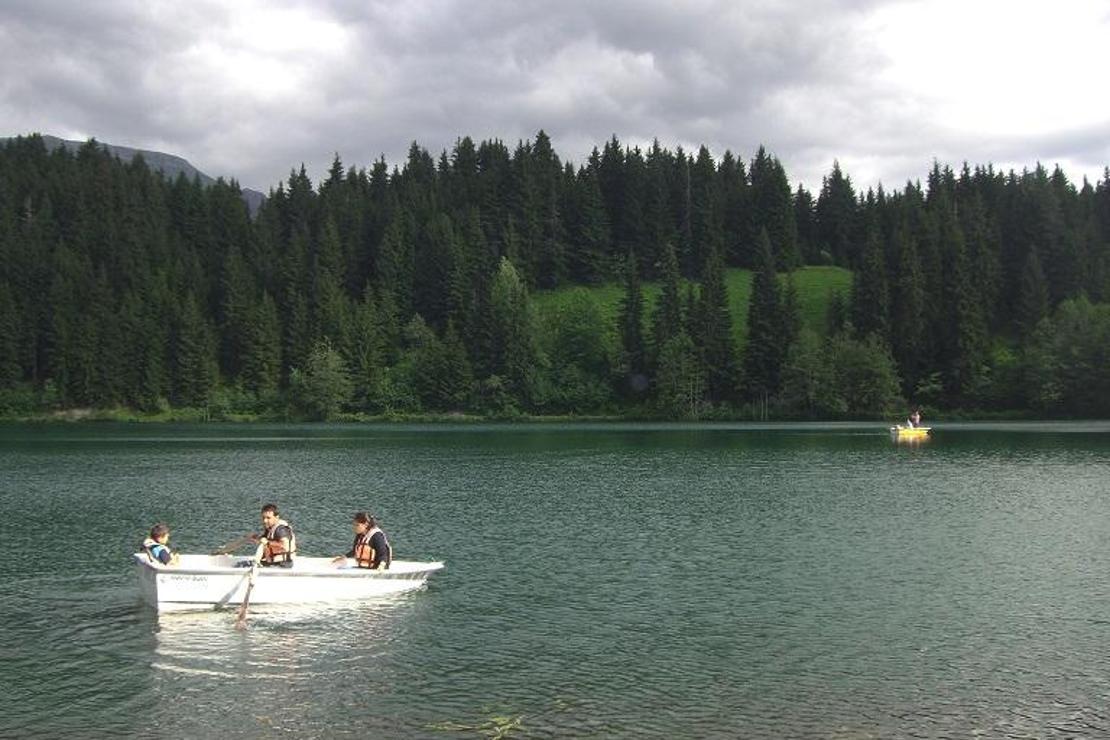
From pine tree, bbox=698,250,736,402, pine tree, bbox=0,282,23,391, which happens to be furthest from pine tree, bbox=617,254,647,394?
pine tree, bbox=0,282,23,391

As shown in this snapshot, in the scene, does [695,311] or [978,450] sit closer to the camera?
[978,450]

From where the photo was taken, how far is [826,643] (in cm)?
2308

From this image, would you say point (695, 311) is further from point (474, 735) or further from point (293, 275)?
point (474, 735)

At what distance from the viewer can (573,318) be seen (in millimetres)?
165375

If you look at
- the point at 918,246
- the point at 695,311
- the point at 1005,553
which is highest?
the point at 918,246

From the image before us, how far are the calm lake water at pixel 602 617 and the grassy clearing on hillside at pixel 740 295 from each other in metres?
104

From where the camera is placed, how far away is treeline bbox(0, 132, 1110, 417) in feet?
470

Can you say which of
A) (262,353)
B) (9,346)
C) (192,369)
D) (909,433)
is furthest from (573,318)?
(9,346)

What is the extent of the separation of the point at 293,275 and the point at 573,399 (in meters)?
65.6

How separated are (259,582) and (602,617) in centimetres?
968

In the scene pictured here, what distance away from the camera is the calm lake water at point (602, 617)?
1808 cm

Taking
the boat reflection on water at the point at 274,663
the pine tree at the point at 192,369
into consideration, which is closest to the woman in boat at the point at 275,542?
the boat reflection on water at the point at 274,663

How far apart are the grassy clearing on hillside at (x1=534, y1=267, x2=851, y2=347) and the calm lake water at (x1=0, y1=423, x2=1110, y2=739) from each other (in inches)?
4102

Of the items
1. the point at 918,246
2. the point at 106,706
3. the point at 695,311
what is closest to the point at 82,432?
the point at 695,311
